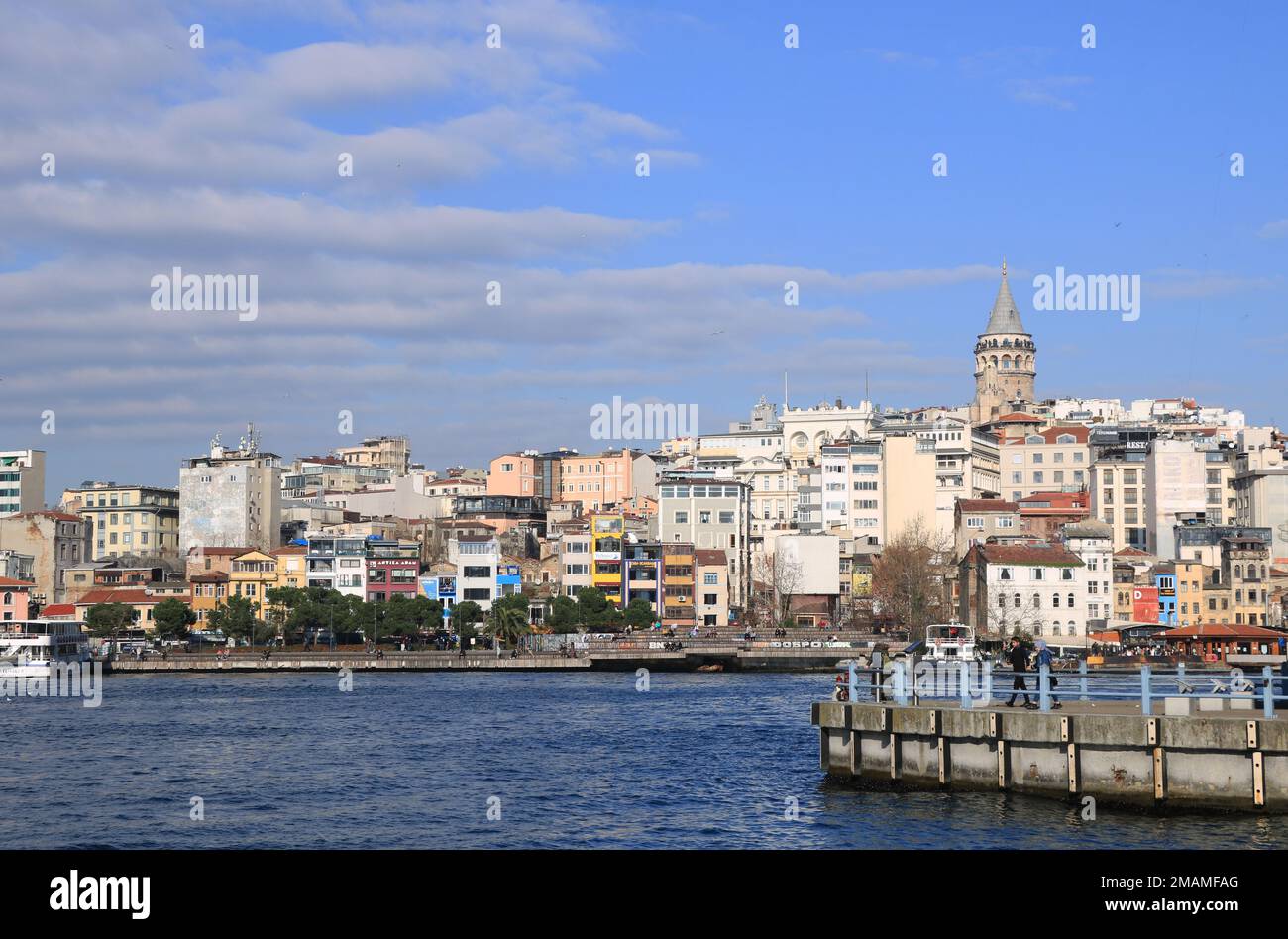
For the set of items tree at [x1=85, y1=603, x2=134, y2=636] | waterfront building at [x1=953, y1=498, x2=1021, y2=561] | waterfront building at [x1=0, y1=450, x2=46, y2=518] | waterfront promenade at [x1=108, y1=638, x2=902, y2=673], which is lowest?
waterfront promenade at [x1=108, y1=638, x2=902, y2=673]

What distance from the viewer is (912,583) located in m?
130

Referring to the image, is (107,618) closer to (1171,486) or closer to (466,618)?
(466,618)

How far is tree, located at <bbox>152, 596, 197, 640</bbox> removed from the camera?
121 meters

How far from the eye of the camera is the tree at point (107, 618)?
123 meters

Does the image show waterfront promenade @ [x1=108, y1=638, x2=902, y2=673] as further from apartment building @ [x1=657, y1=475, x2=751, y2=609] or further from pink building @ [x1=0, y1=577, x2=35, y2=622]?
apartment building @ [x1=657, y1=475, x2=751, y2=609]

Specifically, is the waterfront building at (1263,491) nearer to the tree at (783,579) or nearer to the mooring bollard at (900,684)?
the tree at (783,579)

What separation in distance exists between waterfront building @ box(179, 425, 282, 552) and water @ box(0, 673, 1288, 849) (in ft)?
300

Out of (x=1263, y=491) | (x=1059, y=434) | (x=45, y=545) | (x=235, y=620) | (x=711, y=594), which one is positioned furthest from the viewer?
(x=1059, y=434)

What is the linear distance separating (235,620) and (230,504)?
41.7 metres

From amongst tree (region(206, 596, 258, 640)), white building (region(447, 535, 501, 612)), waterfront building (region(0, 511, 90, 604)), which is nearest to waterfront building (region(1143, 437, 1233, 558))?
white building (region(447, 535, 501, 612))

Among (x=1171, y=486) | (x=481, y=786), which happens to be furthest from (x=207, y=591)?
(x=481, y=786)

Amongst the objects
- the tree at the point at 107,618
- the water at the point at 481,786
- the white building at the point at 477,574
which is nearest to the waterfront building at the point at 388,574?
the white building at the point at 477,574
